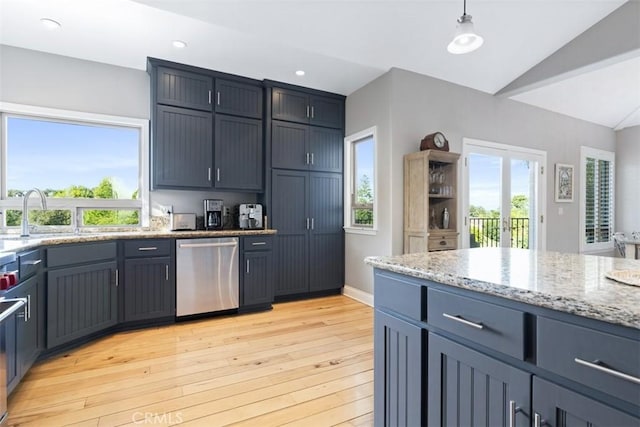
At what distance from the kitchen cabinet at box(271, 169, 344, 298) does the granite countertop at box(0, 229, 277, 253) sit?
40cm

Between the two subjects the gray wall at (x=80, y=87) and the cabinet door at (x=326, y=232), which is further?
the cabinet door at (x=326, y=232)

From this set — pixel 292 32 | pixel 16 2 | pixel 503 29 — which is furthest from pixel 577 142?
pixel 16 2

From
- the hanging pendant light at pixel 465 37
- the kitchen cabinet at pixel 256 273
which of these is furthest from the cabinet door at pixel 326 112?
the hanging pendant light at pixel 465 37

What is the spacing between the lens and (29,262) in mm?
2203

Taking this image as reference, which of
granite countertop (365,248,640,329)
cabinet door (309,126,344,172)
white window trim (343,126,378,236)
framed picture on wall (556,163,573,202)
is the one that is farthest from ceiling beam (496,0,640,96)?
granite countertop (365,248,640,329)

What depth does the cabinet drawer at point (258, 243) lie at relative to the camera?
3.66 metres

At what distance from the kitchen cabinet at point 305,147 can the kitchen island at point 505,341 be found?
2.80 m

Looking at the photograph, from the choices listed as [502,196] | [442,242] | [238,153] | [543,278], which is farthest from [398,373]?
[502,196]

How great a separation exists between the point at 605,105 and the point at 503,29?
331cm

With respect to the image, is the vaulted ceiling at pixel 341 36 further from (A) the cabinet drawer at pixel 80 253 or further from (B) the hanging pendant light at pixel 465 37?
(A) the cabinet drawer at pixel 80 253

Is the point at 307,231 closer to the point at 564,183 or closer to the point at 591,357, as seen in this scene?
the point at 591,357

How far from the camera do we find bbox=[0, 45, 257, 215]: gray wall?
10.5ft

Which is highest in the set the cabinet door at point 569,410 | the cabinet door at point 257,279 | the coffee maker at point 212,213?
the coffee maker at point 212,213

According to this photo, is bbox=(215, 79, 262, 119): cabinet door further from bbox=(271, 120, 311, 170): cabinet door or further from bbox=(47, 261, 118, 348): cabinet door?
bbox=(47, 261, 118, 348): cabinet door
